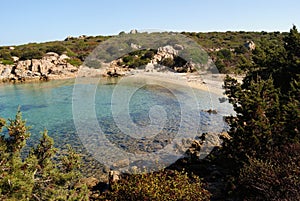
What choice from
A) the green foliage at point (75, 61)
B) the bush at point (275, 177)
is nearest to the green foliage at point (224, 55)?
the green foliage at point (75, 61)

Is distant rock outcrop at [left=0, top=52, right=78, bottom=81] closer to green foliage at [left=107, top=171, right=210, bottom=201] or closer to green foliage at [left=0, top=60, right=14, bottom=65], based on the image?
green foliage at [left=0, top=60, right=14, bottom=65]

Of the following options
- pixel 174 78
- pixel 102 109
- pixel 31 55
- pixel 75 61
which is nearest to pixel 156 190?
pixel 102 109

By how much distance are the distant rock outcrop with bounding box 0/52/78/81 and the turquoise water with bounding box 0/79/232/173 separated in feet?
20.3

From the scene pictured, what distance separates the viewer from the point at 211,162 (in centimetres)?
1500

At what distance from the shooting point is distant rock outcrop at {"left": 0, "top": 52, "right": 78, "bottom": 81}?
5397 cm

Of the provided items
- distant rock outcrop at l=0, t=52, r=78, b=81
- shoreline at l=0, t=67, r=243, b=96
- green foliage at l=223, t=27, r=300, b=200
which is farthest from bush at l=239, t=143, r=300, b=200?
distant rock outcrop at l=0, t=52, r=78, b=81

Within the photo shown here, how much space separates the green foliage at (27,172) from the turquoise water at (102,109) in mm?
11102

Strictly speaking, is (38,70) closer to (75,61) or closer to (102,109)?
(75,61)

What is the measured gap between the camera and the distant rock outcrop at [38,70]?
53969mm

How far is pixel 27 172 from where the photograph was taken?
5.83m

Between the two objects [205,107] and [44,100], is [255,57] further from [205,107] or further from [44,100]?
[44,100]

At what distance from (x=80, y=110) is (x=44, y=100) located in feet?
26.7

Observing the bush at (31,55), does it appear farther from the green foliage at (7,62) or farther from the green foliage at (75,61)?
the green foliage at (75,61)

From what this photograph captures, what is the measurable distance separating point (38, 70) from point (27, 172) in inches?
2146
